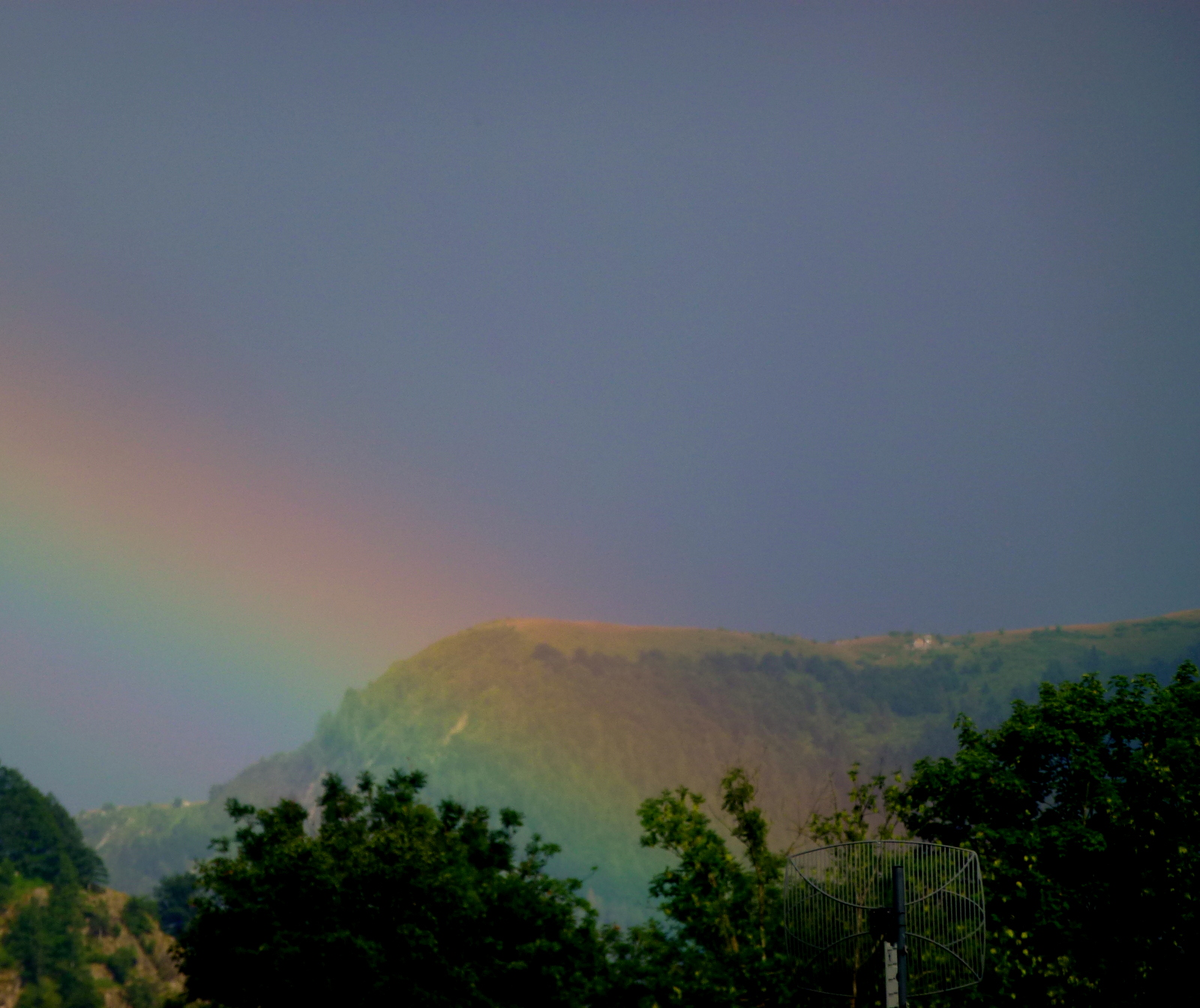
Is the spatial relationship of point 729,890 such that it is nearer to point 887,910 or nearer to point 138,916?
point 887,910

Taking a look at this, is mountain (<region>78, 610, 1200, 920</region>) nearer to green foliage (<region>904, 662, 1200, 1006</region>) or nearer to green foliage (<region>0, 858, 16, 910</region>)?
green foliage (<region>0, 858, 16, 910</region>)

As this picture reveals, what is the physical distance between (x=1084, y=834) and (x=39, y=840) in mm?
119304

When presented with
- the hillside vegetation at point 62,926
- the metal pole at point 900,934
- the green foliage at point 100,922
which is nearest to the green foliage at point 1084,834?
the metal pole at point 900,934

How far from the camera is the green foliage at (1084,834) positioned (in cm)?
2566

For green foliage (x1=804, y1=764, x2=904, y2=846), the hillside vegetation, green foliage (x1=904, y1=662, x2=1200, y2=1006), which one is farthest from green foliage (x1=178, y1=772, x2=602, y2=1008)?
the hillside vegetation

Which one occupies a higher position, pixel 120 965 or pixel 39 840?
pixel 39 840

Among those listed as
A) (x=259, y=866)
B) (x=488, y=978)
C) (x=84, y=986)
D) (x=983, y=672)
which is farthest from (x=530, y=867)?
(x=983, y=672)

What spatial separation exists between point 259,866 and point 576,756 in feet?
529

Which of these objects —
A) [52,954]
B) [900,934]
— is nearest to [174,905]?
[52,954]

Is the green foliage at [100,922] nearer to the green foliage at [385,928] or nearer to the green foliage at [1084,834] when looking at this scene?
the green foliage at [385,928]

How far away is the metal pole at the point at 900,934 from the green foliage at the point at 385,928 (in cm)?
2244

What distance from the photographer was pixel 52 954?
105 m

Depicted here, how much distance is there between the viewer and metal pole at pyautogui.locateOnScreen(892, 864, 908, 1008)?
11625mm

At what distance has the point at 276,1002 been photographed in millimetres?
32156
